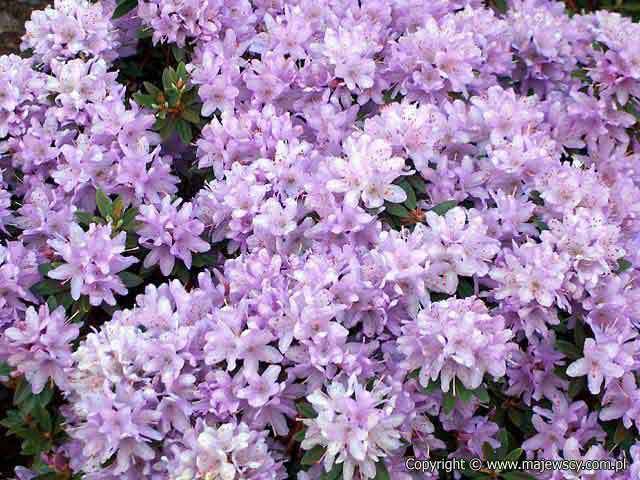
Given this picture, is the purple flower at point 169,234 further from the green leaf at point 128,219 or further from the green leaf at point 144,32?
the green leaf at point 144,32

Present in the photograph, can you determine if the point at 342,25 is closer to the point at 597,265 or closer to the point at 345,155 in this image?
the point at 345,155

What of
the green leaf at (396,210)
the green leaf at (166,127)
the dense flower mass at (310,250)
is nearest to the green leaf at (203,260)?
the dense flower mass at (310,250)

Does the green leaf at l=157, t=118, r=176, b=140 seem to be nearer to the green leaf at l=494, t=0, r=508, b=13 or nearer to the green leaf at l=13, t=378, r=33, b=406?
the green leaf at l=13, t=378, r=33, b=406

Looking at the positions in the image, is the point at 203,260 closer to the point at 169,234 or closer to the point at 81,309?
the point at 169,234

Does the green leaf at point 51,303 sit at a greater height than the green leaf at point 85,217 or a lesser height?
lesser

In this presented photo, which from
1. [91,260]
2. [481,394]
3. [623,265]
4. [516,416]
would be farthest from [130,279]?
[623,265]

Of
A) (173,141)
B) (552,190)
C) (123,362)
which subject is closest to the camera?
(123,362)

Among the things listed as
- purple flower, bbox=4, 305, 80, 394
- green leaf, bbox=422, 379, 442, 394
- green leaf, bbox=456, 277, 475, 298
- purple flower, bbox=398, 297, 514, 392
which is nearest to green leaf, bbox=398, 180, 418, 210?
green leaf, bbox=456, 277, 475, 298

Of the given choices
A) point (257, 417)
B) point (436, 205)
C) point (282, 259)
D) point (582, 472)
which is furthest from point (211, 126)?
point (582, 472)
